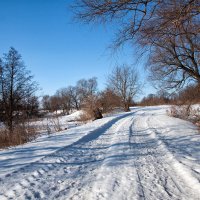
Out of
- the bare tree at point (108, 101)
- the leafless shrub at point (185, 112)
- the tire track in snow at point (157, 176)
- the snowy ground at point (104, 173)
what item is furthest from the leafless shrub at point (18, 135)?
the bare tree at point (108, 101)

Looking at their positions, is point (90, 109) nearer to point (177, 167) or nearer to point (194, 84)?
point (194, 84)

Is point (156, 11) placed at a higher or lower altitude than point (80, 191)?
higher

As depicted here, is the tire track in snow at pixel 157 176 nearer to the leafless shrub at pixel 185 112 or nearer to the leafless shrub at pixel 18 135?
the leafless shrub at pixel 18 135

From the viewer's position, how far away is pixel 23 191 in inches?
160

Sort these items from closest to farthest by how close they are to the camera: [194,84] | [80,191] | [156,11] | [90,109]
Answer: [80,191] < [156,11] < [194,84] < [90,109]

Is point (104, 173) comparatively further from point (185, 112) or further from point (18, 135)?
point (185, 112)

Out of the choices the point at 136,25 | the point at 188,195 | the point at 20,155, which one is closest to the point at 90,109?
the point at 20,155

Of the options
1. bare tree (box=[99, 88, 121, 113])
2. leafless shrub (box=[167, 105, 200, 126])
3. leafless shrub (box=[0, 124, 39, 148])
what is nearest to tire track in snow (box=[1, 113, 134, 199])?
leafless shrub (box=[0, 124, 39, 148])

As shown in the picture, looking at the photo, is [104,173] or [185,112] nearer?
[104,173]

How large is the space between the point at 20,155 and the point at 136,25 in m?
5.41

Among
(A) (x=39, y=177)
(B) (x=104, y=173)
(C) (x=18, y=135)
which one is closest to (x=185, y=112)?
(C) (x=18, y=135)

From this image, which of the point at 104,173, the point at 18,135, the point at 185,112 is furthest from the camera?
the point at 185,112

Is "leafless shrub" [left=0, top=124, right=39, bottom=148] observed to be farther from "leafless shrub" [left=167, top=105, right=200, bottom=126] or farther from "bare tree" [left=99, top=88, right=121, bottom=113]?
"bare tree" [left=99, top=88, right=121, bottom=113]

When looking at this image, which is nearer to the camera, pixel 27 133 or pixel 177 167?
pixel 177 167
